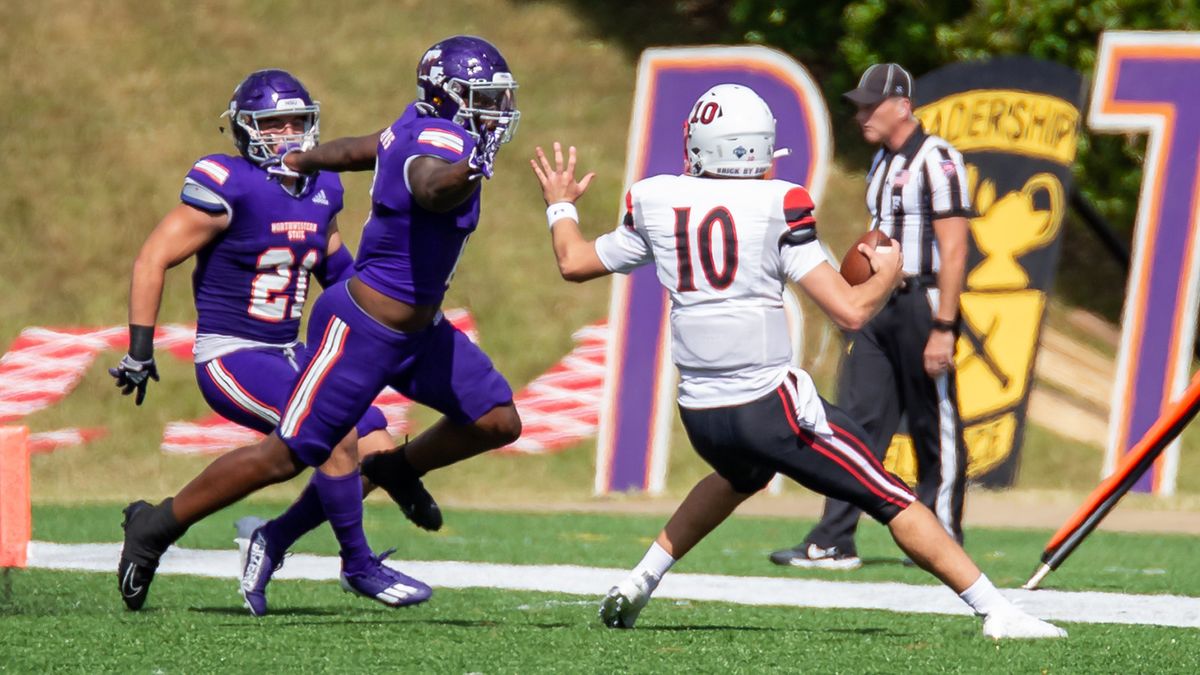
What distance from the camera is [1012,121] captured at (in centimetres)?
1164

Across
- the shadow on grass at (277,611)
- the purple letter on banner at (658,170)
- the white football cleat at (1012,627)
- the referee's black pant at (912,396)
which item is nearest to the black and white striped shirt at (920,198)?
the referee's black pant at (912,396)

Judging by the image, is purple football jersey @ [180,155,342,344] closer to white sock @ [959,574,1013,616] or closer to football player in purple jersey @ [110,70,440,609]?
football player in purple jersey @ [110,70,440,609]

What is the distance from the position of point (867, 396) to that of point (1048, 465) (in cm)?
674

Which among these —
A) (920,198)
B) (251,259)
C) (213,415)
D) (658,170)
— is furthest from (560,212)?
(213,415)

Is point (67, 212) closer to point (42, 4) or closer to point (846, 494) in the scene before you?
point (42, 4)

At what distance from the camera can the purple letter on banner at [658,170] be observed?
36.6 feet

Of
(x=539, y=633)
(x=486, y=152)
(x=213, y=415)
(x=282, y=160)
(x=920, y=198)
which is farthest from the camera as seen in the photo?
(x=213, y=415)

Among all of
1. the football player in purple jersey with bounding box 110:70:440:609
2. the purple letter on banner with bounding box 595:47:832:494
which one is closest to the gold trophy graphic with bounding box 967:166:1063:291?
the purple letter on banner with bounding box 595:47:832:494

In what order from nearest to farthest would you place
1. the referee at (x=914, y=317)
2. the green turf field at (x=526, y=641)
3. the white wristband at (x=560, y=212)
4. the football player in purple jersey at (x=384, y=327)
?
the green turf field at (x=526, y=641)
the white wristband at (x=560, y=212)
the football player in purple jersey at (x=384, y=327)
the referee at (x=914, y=317)

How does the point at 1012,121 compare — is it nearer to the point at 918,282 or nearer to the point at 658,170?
the point at 658,170

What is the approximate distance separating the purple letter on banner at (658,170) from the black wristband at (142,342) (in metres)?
5.14

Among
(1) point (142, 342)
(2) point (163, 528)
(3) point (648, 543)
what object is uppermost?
(1) point (142, 342)

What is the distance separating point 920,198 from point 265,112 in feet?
8.51

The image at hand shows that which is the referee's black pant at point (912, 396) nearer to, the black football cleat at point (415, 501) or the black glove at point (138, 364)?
the black football cleat at point (415, 501)
